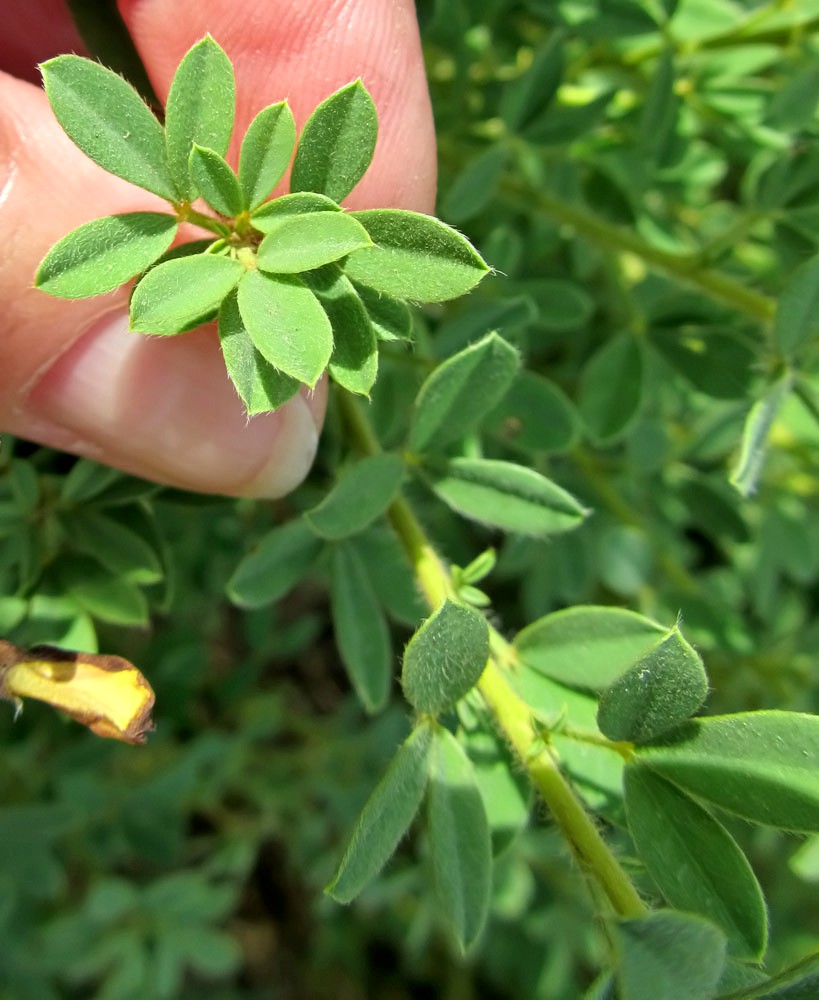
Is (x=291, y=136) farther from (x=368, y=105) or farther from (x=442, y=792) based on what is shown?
(x=442, y=792)

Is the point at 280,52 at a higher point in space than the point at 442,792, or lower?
higher

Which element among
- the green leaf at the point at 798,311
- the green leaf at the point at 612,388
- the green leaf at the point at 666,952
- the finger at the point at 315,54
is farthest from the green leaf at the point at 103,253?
the green leaf at the point at 612,388

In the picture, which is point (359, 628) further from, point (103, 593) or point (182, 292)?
point (182, 292)

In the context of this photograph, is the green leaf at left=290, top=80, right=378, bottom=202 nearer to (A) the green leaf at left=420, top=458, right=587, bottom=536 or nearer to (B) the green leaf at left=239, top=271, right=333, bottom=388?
(B) the green leaf at left=239, top=271, right=333, bottom=388

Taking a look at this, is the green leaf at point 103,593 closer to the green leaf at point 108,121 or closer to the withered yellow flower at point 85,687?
the withered yellow flower at point 85,687

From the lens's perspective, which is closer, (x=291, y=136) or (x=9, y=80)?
(x=291, y=136)

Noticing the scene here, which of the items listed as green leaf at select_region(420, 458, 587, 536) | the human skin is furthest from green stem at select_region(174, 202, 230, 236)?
green leaf at select_region(420, 458, 587, 536)

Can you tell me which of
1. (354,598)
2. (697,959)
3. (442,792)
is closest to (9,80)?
(354,598)
